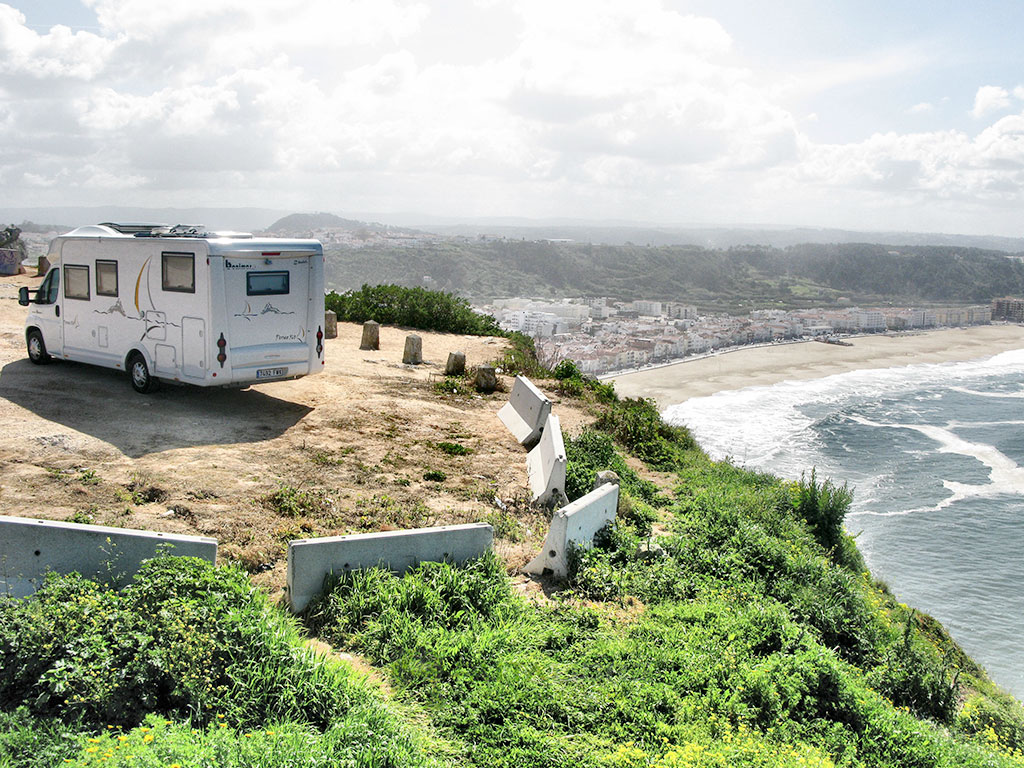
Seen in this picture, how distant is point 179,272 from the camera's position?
10555 millimetres

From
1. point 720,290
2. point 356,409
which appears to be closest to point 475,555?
point 356,409

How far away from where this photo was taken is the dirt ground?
7.30m

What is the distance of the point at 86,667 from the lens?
4223 mm

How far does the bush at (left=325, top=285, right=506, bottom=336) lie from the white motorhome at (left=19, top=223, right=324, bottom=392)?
10695 millimetres

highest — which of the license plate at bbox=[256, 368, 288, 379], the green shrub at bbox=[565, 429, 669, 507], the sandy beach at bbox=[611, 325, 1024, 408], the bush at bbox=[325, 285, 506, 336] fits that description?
the bush at bbox=[325, 285, 506, 336]

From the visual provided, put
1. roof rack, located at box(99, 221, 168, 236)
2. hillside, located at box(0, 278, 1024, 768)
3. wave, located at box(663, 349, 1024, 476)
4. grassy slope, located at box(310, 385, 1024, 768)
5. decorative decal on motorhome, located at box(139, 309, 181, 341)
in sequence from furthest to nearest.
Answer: wave, located at box(663, 349, 1024, 476) < roof rack, located at box(99, 221, 168, 236) < decorative decal on motorhome, located at box(139, 309, 181, 341) < grassy slope, located at box(310, 385, 1024, 768) < hillside, located at box(0, 278, 1024, 768)

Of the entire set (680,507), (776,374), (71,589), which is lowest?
(776,374)

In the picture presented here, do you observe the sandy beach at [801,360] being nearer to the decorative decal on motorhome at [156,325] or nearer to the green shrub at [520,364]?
the green shrub at [520,364]

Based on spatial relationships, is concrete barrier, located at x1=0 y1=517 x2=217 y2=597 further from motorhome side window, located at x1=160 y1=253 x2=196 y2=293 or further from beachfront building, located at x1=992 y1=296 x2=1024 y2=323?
beachfront building, located at x1=992 y1=296 x2=1024 y2=323

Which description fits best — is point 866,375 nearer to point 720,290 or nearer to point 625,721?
point 625,721

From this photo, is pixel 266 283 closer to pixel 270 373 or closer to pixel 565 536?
pixel 270 373

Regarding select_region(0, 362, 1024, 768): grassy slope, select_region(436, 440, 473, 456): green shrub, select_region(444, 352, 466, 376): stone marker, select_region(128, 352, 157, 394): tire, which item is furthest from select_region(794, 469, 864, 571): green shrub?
select_region(128, 352, 157, 394): tire

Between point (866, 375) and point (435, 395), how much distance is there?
46.6m

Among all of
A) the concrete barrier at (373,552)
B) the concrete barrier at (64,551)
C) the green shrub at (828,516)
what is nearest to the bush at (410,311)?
the green shrub at (828,516)
